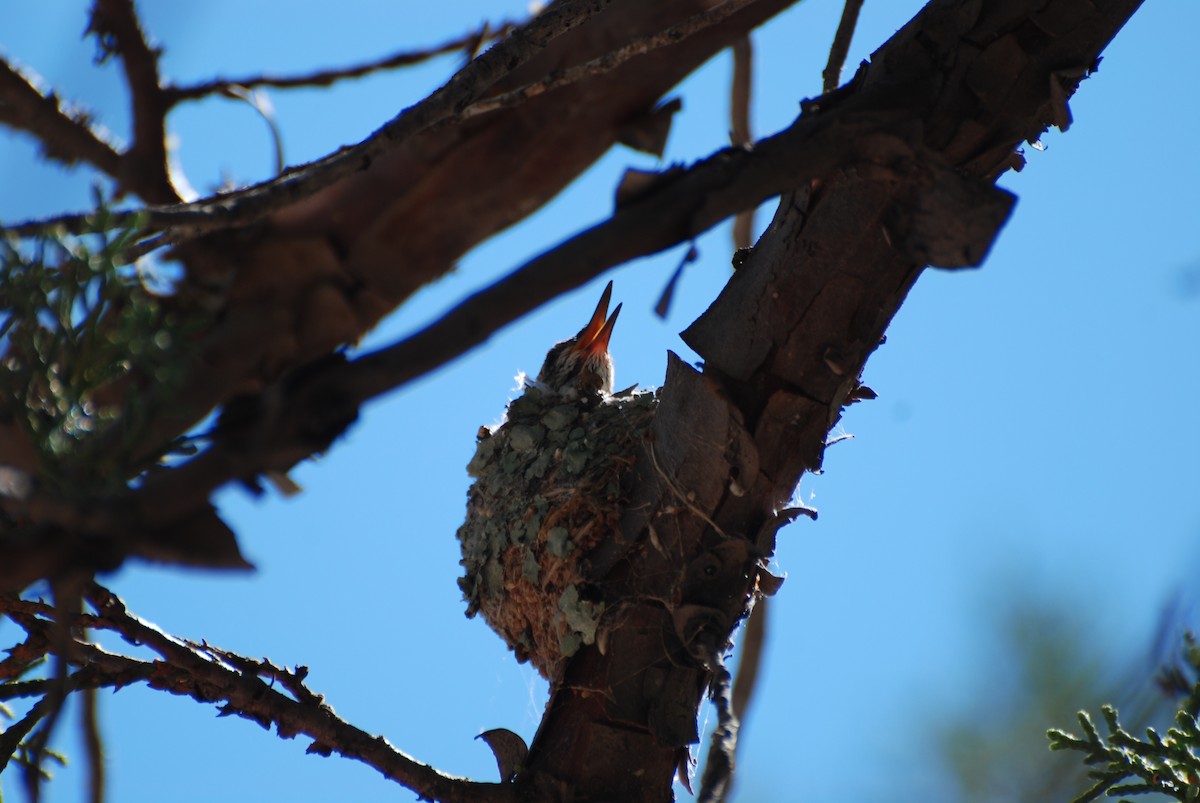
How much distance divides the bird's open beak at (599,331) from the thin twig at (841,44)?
2.56 m

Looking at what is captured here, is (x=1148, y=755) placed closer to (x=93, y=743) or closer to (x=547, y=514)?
(x=547, y=514)

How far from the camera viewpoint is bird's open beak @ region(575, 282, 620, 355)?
5.28 meters

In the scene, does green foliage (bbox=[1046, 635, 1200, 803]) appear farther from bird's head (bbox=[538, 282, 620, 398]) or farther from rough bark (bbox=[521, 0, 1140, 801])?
bird's head (bbox=[538, 282, 620, 398])

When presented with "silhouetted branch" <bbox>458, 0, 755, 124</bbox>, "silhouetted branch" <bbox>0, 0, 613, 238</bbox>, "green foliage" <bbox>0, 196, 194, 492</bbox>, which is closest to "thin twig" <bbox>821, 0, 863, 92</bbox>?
"silhouetted branch" <bbox>458, 0, 755, 124</bbox>

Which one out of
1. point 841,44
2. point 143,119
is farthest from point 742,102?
point 143,119

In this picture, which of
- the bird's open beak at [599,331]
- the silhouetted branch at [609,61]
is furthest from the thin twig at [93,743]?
the bird's open beak at [599,331]

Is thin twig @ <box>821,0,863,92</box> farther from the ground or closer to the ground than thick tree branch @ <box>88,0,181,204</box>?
closer to the ground

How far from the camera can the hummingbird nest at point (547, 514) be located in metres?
2.84

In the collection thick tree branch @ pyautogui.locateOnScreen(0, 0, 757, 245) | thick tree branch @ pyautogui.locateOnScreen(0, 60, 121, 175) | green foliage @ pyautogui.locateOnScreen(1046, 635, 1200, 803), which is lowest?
green foliage @ pyautogui.locateOnScreen(1046, 635, 1200, 803)

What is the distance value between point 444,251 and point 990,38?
116cm

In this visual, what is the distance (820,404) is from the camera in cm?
234

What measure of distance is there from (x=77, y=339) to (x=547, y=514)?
1671 mm

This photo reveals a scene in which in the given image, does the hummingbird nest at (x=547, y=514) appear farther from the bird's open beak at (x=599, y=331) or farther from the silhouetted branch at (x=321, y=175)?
the silhouetted branch at (x=321, y=175)

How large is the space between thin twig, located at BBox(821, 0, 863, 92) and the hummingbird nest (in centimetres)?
108
